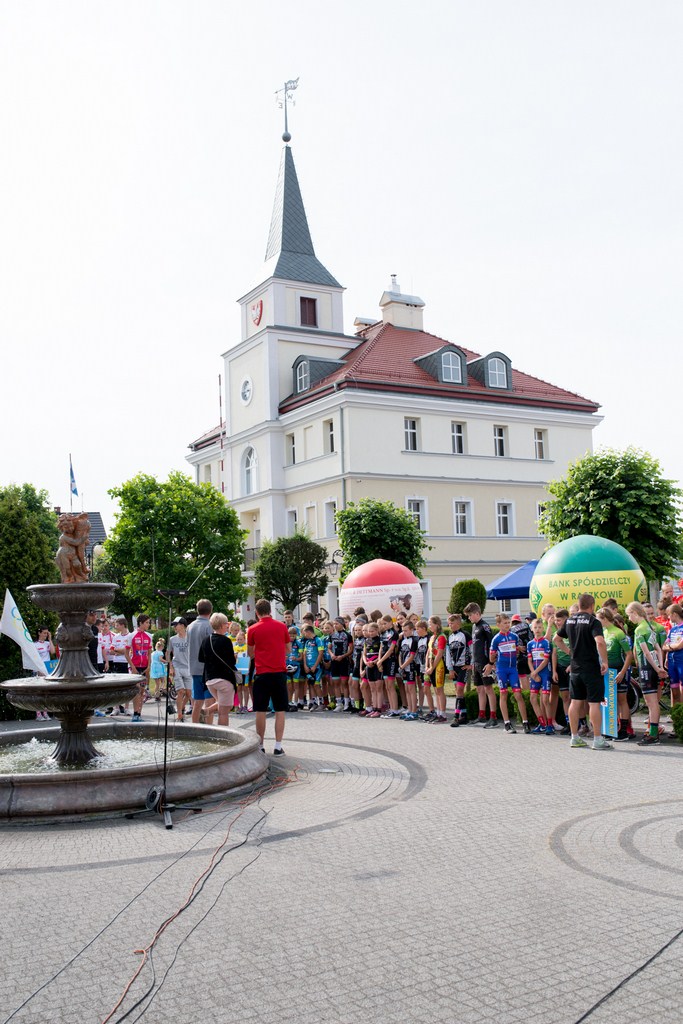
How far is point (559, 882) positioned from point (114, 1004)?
3.11 m

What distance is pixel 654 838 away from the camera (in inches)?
285

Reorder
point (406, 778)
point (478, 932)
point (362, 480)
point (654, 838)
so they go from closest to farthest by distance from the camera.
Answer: point (478, 932)
point (654, 838)
point (406, 778)
point (362, 480)

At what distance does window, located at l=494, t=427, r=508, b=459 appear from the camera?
53281mm

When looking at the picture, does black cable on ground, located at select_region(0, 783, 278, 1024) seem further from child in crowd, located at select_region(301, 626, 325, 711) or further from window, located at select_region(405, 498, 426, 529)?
window, located at select_region(405, 498, 426, 529)

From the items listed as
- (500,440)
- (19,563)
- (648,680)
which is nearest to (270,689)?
(648,680)

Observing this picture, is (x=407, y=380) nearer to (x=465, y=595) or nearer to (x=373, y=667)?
(x=465, y=595)

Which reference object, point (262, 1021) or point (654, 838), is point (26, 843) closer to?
point (262, 1021)

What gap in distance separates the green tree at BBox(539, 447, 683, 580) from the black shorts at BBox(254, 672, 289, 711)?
724 inches

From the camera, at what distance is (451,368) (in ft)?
173

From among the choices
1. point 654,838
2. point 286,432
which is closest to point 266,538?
point 286,432

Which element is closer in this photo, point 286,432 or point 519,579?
point 519,579

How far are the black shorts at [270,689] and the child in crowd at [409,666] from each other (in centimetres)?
511

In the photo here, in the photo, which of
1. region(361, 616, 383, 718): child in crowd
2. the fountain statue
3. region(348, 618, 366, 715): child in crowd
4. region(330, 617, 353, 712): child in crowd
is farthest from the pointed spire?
the fountain statue

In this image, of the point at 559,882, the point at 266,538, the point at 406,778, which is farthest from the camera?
Result: the point at 266,538
